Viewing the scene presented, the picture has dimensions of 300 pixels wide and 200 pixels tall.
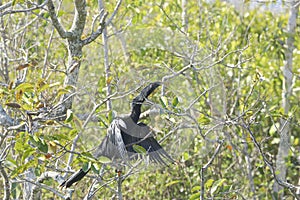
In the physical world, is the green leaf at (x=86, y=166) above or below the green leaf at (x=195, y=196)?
above

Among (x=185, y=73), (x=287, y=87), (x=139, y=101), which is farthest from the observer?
(x=287, y=87)

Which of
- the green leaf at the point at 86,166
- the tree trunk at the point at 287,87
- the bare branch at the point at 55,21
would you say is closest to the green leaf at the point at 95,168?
the green leaf at the point at 86,166

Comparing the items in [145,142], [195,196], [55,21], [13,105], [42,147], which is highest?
[55,21]

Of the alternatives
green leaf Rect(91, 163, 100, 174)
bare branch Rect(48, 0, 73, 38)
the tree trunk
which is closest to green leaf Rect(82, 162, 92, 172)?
green leaf Rect(91, 163, 100, 174)

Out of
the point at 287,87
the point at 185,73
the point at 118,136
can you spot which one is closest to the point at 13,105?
the point at 118,136

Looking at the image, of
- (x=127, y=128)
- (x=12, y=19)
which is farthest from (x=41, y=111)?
(x=12, y=19)

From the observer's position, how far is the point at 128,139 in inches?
106

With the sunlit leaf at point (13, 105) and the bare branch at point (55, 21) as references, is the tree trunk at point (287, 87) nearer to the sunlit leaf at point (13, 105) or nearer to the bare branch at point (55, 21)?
the bare branch at point (55, 21)

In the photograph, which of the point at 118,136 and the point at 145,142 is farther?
the point at 145,142

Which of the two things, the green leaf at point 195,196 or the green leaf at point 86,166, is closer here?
the green leaf at point 86,166

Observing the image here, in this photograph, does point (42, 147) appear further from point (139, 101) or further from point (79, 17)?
point (79, 17)

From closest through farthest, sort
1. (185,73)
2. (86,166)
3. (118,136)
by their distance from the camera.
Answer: (86,166) → (118,136) → (185,73)

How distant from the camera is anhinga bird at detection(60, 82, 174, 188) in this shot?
2637 mm

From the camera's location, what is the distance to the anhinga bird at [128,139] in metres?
2.64
